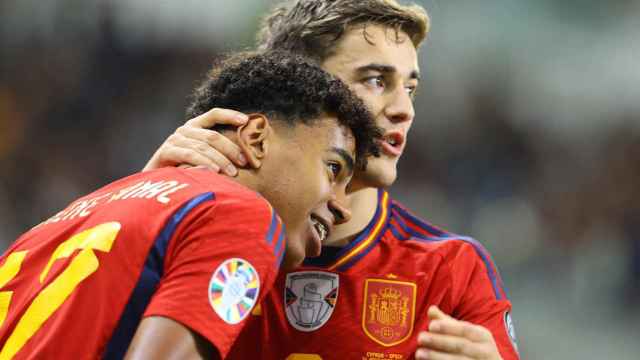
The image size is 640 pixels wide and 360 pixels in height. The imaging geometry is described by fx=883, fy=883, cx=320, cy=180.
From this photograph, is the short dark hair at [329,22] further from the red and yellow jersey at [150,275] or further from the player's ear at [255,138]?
the red and yellow jersey at [150,275]

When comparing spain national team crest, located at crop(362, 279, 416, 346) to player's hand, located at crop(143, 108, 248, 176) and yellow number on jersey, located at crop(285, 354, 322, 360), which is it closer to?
yellow number on jersey, located at crop(285, 354, 322, 360)

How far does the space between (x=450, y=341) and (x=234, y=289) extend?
1.96 ft

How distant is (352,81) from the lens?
272cm

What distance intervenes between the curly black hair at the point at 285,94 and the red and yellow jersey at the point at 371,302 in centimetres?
33

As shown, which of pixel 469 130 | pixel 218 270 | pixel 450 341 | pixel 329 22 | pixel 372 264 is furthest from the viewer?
pixel 469 130

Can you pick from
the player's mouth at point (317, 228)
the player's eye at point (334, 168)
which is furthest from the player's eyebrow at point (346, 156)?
the player's mouth at point (317, 228)

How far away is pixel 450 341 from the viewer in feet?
6.35

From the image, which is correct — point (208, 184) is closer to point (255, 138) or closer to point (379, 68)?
point (255, 138)

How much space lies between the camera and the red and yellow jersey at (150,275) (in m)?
1.53

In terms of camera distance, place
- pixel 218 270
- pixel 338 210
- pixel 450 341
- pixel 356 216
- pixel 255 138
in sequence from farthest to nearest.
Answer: pixel 356 216, pixel 338 210, pixel 255 138, pixel 450 341, pixel 218 270

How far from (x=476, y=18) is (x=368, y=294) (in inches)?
146

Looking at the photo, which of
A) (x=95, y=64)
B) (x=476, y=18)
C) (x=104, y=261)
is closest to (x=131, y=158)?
(x=95, y=64)

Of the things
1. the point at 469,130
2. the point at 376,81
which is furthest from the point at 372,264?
the point at 469,130

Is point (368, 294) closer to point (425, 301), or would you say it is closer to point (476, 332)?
point (425, 301)
